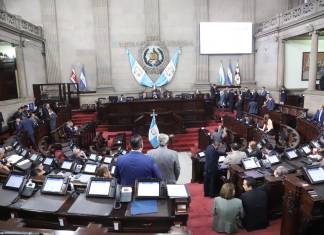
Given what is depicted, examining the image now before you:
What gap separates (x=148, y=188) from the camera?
9.70 feet

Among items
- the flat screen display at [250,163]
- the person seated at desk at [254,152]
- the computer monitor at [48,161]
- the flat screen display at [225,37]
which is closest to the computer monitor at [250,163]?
the flat screen display at [250,163]

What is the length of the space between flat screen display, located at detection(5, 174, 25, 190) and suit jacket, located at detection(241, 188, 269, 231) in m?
2.92

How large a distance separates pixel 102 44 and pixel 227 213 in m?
15.1

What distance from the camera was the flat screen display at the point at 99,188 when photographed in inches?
121

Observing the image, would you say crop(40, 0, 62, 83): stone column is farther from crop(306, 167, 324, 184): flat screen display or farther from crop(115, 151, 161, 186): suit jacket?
crop(306, 167, 324, 184): flat screen display

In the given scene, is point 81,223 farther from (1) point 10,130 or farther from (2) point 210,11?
(2) point 210,11

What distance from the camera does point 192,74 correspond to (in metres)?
18.0

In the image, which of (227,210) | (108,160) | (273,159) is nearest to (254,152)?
(273,159)

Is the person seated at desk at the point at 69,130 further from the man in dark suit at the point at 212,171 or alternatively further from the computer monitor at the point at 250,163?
the computer monitor at the point at 250,163

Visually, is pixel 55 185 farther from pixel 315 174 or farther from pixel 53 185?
pixel 315 174

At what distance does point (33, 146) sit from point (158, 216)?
26.1 ft

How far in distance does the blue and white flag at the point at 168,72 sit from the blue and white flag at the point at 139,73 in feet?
1.62

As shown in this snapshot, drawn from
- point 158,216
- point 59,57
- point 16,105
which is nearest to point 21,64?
point 16,105

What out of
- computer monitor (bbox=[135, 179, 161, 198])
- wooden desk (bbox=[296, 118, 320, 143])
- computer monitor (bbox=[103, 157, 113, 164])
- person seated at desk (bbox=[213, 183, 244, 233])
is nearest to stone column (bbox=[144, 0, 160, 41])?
wooden desk (bbox=[296, 118, 320, 143])
